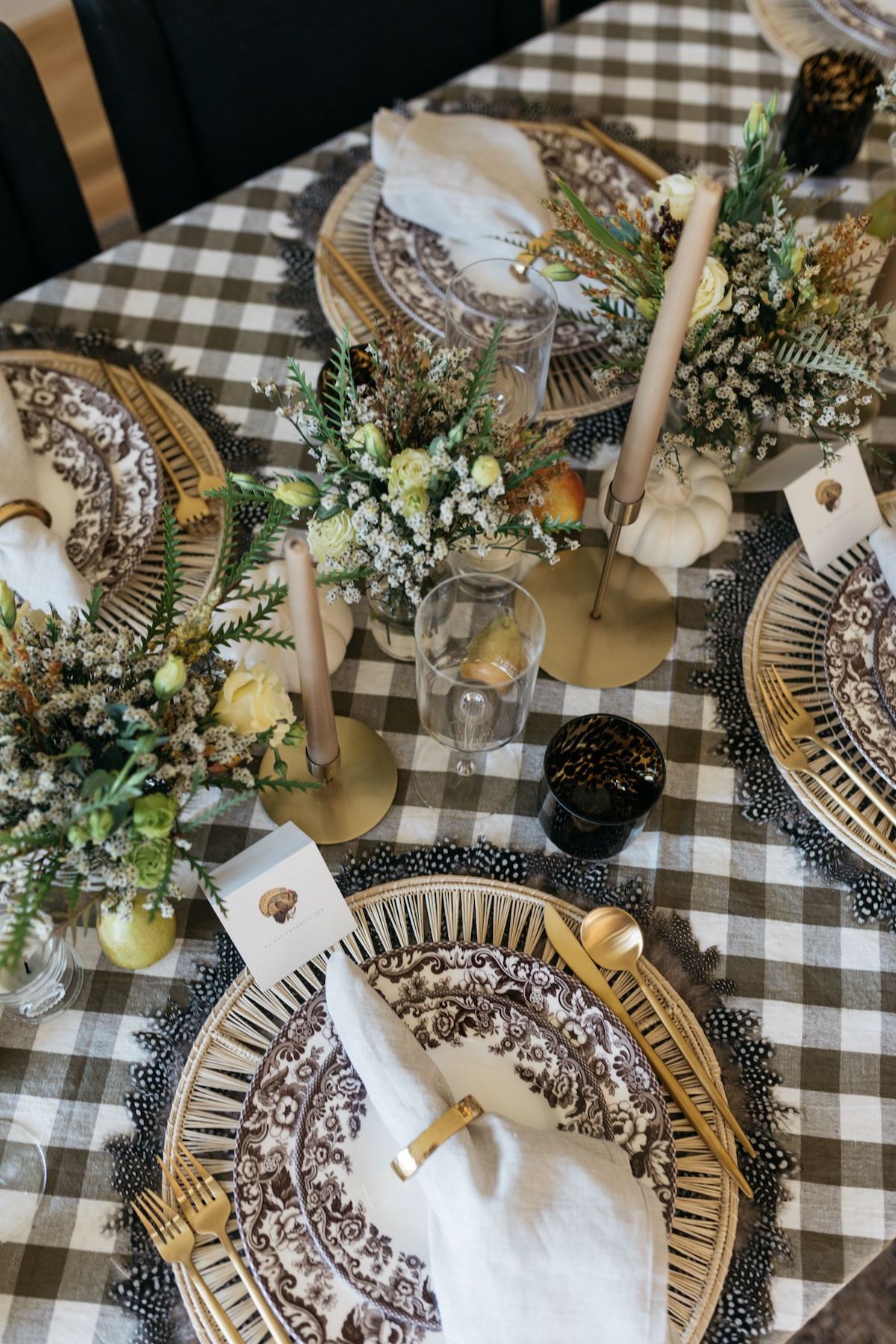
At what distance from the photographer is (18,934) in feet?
2.16

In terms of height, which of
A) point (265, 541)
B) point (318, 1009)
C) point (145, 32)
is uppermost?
point (145, 32)

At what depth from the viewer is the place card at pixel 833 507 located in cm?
117

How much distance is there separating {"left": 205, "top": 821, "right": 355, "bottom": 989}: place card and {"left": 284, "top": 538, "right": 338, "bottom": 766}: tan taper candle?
10cm

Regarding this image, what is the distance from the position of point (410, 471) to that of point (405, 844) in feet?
1.30

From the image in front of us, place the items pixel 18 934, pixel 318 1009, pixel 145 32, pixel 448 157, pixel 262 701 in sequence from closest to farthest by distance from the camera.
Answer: pixel 18 934 → pixel 262 701 → pixel 318 1009 → pixel 448 157 → pixel 145 32

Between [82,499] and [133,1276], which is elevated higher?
[82,499]

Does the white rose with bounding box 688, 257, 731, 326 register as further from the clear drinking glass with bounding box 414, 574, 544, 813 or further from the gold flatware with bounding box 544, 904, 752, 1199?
the gold flatware with bounding box 544, 904, 752, 1199

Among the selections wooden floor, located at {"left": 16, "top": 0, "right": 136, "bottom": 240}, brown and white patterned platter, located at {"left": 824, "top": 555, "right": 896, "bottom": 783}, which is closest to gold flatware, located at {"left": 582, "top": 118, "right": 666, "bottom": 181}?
brown and white patterned platter, located at {"left": 824, "top": 555, "right": 896, "bottom": 783}

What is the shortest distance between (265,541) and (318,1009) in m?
0.41

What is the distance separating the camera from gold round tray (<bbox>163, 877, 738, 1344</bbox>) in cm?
85

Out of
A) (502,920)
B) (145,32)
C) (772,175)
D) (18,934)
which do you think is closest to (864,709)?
(502,920)

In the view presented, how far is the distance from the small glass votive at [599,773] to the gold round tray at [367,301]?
1.48 ft

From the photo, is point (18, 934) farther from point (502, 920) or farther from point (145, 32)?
point (145, 32)

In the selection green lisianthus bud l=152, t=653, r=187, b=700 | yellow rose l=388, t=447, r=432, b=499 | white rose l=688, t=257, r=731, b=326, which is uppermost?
white rose l=688, t=257, r=731, b=326
